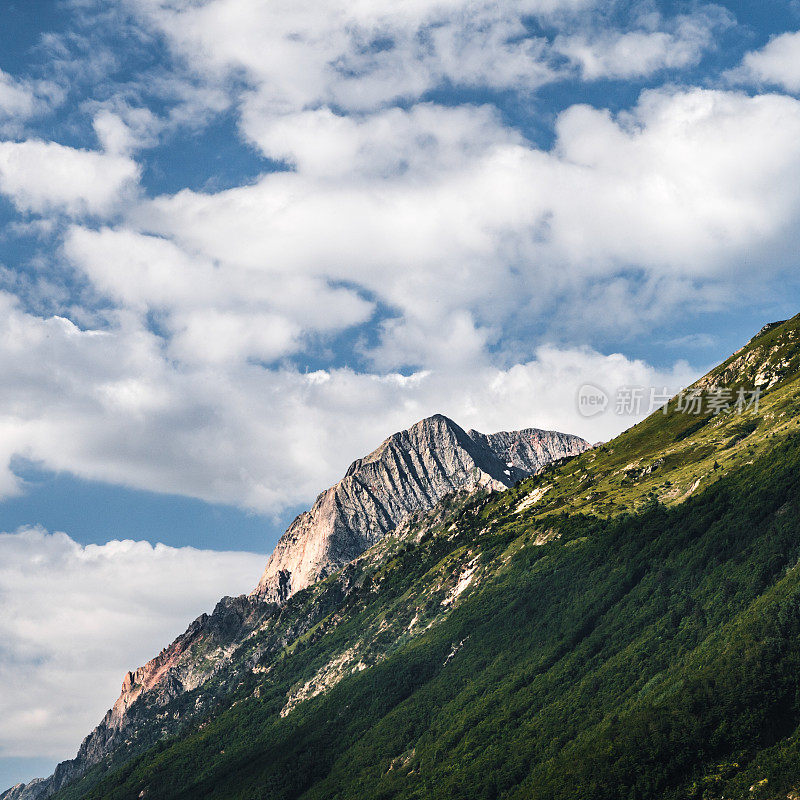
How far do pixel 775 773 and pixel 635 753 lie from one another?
37.9 metres

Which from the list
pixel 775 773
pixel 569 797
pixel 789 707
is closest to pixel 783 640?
pixel 789 707

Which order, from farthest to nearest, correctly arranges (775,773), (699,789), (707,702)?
1. (707,702)
2. (699,789)
3. (775,773)

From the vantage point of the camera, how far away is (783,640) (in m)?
196

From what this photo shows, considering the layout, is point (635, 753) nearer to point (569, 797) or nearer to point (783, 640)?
point (569, 797)

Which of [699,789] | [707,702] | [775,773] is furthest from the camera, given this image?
[707,702]

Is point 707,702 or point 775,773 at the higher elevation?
point 707,702

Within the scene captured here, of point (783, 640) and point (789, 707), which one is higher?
point (783, 640)

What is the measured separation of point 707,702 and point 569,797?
146 feet

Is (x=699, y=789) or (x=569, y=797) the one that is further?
(x=569, y=797)

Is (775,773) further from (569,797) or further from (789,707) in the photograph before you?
(569,797)

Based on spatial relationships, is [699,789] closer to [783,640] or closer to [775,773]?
[775,773]

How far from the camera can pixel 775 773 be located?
166750 millimetres

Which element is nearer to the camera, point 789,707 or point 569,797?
point 789,707

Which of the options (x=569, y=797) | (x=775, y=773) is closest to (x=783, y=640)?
(x=775, y=773)
